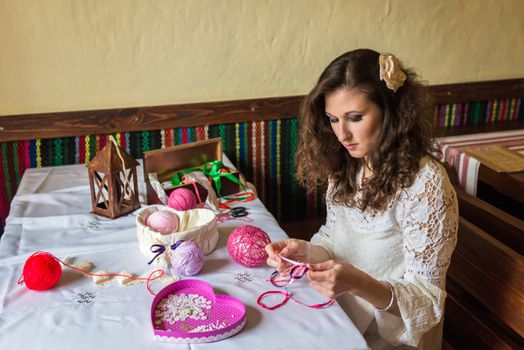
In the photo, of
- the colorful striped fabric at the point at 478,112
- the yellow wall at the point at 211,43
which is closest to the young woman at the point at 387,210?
→ the yellow wall at the point at 211,43

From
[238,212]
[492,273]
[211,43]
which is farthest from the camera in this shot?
[211,43]

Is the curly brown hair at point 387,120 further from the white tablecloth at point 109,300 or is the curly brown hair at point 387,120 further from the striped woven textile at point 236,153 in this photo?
the striped woven textile at point 236,153

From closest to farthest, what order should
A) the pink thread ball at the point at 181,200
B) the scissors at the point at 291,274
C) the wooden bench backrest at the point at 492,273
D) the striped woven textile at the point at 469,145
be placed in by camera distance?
the scissors at the point at 291,274 → the wooden bench backrest at the point at 492,273 → the pink thread ball at the point at 181,200 → the striped woven textile at the point at 469,145

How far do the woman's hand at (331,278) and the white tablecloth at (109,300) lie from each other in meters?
0.04

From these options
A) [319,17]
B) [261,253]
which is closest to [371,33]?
[319,17]

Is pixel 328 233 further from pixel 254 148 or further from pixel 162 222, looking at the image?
pixel 254 148

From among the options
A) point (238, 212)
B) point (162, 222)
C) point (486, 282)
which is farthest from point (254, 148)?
point (486, 282)

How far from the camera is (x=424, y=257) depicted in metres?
1.13

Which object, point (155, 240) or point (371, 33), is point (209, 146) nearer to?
point (155, 240)

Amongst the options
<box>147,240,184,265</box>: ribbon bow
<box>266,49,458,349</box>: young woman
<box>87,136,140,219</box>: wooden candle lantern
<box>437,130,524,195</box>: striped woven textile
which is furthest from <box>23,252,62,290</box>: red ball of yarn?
<box>437,130,524,195</box>: striped woven textile

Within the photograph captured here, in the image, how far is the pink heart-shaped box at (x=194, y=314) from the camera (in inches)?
35.7

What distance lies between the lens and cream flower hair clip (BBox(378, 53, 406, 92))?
1.13 m

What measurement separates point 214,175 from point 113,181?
0.32 m

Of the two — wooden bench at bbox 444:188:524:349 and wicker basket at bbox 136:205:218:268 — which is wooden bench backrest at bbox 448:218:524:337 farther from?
wicker basket at bbox 136:205:218:268
